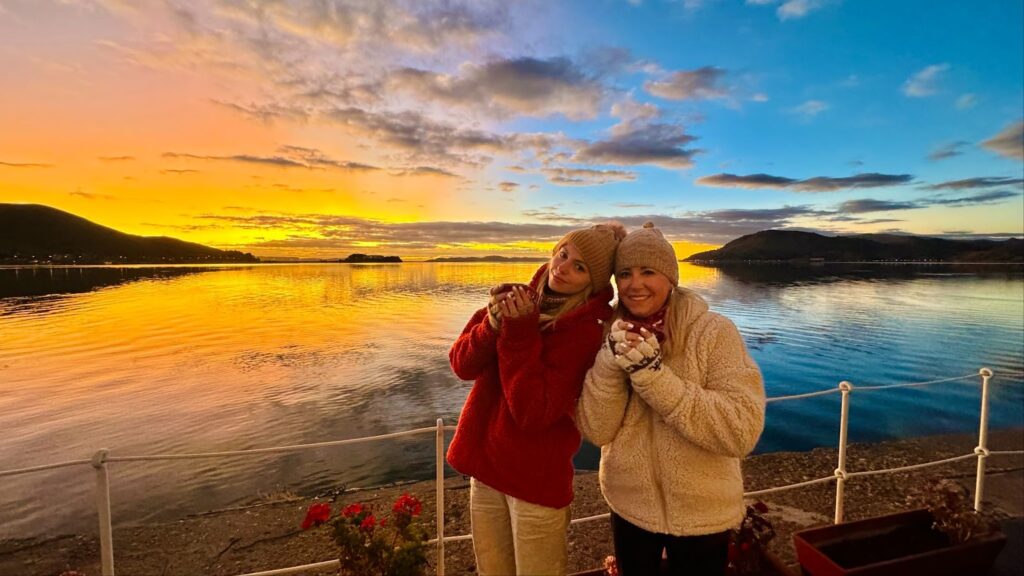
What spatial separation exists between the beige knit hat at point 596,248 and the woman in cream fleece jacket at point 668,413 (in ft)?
0.20

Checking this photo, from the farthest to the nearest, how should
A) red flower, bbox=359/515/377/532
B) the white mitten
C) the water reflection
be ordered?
the water reflection, red flower, bbox=359/515/377/532, the white mitten

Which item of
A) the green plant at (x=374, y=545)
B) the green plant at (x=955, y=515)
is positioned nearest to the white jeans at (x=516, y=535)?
the green plant at (x=374, y=545)

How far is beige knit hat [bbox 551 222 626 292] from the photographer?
2107mm

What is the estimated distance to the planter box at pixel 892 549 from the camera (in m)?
2.87

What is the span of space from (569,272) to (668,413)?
2.25 feet

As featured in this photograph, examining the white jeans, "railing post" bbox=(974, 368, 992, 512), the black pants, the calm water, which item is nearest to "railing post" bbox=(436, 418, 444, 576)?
the white jeans

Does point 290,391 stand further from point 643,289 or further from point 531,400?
point 643,289

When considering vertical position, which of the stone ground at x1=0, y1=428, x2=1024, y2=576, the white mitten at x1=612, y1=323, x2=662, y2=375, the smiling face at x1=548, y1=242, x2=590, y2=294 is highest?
the smiling face at x1=548, y1=242, x2=590, y2=294

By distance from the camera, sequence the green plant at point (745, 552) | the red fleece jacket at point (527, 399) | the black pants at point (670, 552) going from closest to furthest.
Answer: the red fleece jacket at point (527, 399), the black pants at point (670, 552), the green plant at point (745, 552)

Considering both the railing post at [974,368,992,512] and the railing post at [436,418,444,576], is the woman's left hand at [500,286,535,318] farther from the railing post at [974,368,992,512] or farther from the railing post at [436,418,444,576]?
the railing post at [974,368,992,512]

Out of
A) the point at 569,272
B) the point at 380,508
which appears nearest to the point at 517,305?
the point at 569,272

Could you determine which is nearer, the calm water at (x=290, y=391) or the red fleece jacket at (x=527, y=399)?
the red fleece jacket at (x=527, y=399)

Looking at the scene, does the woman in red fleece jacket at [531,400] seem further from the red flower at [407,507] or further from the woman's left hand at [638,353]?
the red flower at [407,507]

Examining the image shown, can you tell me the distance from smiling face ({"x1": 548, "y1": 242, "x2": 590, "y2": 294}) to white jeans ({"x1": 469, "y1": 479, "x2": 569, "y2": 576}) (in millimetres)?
947
